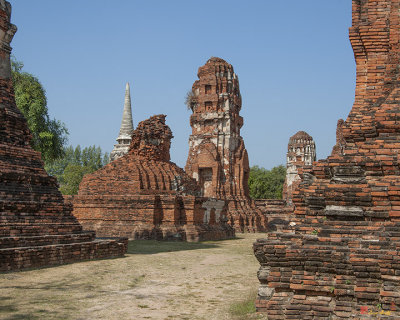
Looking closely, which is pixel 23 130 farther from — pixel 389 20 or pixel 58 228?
pixel 389 20

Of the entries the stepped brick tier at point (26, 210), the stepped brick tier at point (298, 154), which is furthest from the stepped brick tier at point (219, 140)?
the stepped brick tier at point (26, 210)

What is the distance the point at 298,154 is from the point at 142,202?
90.0 feet

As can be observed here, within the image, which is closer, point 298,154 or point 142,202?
point 142,202

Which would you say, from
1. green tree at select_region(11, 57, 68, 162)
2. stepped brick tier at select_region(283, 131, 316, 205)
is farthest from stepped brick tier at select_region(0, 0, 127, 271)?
stepped brick tier at select_region(283, 131, 316, 205)

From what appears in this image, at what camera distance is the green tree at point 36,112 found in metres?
22.0

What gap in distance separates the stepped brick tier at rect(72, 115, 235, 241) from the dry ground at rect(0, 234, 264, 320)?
612 cm

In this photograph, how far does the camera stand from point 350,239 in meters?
Result: 5.05

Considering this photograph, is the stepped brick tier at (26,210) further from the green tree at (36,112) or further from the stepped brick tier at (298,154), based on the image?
the stepped brick tier at (298,154)

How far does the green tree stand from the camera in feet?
72.1

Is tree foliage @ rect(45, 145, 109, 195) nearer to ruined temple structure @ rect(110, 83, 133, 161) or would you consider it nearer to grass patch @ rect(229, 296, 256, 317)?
ruined temple structure @ rect(110, 83, 133, 161)

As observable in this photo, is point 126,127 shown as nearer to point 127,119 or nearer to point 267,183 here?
point 127,119

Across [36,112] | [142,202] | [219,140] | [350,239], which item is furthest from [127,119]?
[350,239]

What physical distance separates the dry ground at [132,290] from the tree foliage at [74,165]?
35.5 meters

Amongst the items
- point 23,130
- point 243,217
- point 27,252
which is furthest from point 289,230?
point 243,217
